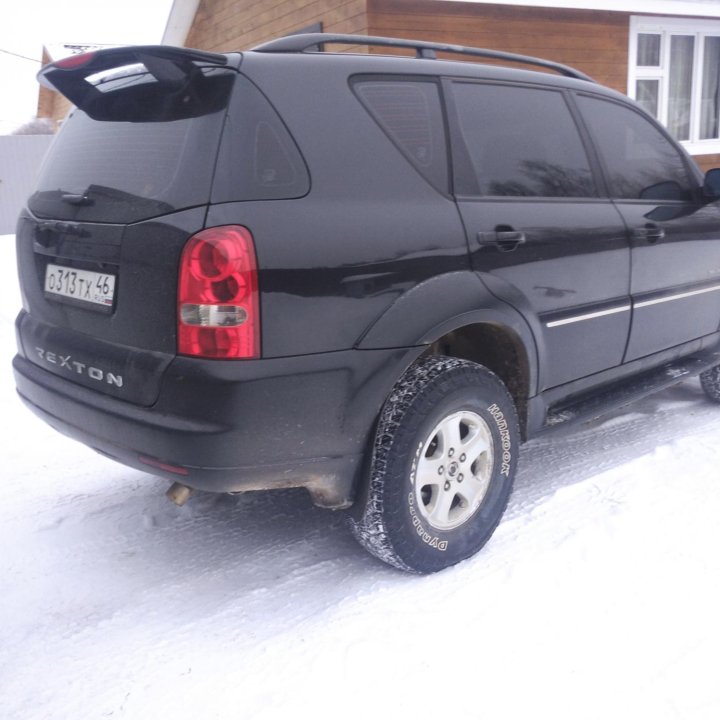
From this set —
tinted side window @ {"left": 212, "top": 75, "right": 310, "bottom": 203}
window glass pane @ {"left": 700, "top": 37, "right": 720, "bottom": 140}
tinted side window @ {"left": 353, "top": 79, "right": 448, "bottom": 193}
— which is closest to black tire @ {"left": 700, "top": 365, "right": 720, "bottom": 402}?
tinted side window @ {"left": 353, "top": 79, "right": 448, "bottom": 193}

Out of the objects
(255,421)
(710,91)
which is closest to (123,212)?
(255,421)

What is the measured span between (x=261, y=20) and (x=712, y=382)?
8246mm

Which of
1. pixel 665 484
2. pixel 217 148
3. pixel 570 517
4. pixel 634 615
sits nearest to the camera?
pixel 217 148

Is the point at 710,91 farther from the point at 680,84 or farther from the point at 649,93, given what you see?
the point at 649,93

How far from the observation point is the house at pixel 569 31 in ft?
27.9

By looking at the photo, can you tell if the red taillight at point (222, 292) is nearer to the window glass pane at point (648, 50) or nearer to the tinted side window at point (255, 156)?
the tinted side window at point (255, 156)

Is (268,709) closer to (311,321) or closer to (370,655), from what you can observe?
(370,655)

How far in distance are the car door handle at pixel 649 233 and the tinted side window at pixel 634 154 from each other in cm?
18

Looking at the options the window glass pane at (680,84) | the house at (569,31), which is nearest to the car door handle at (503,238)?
the house at (569,31)

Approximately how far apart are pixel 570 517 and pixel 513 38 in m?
7.52

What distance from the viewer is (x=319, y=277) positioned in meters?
2.38

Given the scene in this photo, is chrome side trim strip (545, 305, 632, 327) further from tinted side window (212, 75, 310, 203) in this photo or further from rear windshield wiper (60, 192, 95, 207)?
rear windshield wiper (60, 192, 95, 207)

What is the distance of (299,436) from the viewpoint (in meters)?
2.43

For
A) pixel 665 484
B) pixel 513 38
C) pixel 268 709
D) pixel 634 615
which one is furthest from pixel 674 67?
pixel 268 709
